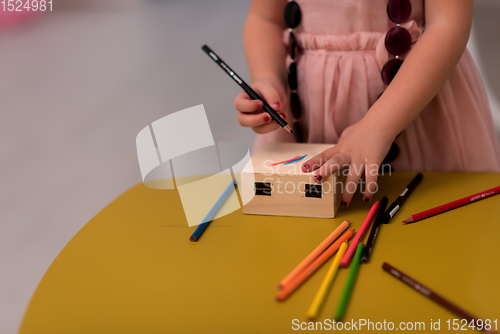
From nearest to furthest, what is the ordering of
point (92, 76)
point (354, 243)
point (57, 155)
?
point (354, 243)
point (57, 155)
point (92, 76)

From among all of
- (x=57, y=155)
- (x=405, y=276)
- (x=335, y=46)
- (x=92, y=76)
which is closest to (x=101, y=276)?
(x=405, y=276)

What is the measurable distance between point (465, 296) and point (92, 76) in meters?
2.62

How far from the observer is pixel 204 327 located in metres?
0.40

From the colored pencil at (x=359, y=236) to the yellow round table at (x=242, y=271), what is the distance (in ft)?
A: 0.04

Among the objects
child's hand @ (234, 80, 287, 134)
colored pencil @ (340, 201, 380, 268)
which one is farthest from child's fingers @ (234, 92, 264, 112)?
colored pencil @ (340, 201, 380, 268)

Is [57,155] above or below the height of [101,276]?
below

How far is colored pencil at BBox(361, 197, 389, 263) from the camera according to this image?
0.48m

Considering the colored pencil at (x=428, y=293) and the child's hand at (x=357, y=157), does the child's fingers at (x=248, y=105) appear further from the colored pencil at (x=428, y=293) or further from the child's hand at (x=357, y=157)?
the colored pencil at (x=428, y=293)

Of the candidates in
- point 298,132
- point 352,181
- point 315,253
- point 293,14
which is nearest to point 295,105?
point 298,132

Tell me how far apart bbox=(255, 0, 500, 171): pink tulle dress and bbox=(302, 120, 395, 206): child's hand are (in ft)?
0.45

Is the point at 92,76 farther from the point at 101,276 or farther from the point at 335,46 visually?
the point at 101,276

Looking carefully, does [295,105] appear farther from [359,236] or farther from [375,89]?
[359,236]

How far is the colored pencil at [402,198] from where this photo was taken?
1.83ft

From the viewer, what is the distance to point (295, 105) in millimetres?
806
